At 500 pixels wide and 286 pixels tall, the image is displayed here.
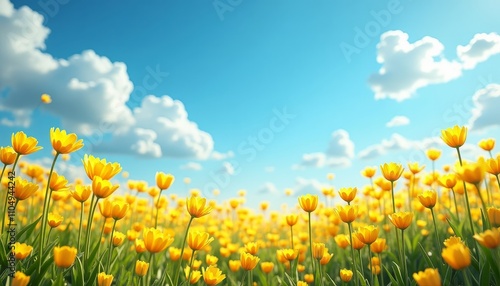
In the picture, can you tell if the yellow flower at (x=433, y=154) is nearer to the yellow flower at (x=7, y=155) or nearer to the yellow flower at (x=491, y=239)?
the yellow flower at (x=491, y=239)

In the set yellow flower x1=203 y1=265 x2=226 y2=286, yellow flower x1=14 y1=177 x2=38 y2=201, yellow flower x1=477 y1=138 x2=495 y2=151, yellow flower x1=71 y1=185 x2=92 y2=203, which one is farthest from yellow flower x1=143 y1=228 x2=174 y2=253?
yellow flower x1=477 y1=138 x2=495 y2=151

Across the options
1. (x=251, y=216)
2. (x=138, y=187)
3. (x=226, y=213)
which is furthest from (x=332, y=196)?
(x=138, y=187)

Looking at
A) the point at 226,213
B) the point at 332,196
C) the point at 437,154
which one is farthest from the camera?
the point at 226,213

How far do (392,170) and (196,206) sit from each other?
5.72ft

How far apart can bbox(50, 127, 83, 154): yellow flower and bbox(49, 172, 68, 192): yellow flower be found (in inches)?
14.9

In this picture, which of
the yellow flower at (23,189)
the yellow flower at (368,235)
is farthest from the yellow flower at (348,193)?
the yellow flower at (23,189)

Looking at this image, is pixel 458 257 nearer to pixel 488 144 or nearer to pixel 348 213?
pixel 348 213

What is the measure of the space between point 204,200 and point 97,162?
86 cm

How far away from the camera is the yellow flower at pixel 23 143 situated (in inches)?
108

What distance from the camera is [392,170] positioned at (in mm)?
3141

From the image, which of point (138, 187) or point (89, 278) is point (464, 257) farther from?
point (138, 187)

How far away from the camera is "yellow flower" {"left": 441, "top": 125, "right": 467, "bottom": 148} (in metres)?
2.97

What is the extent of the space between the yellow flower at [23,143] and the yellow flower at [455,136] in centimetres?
339

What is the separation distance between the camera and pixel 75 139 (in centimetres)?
263
